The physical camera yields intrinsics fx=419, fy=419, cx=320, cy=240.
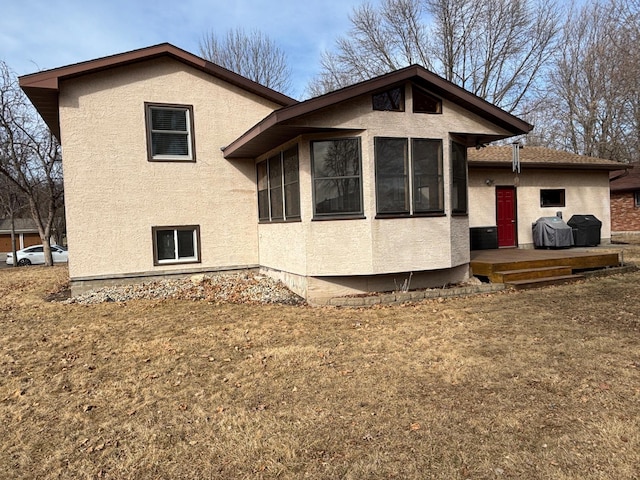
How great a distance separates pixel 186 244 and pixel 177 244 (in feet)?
0.67

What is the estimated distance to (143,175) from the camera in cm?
945

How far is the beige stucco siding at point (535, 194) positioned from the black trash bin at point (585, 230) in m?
0.59

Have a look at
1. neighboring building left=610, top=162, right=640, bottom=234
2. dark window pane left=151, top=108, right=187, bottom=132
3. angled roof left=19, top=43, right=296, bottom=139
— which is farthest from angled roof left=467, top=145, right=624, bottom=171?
neighboring building left=610, top=162, right=640, bottom=234

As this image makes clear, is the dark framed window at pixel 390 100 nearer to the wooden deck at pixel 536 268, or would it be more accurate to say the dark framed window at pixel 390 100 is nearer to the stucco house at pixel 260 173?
the stucco house at pixel 260 173

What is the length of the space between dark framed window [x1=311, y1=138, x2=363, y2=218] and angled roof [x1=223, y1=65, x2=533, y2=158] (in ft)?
1.60

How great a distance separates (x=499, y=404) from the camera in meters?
3.55

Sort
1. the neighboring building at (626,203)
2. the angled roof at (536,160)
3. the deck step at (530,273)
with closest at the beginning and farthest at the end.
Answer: the deck step at (530,273)
the angled roof at (536,160)
the neighboring building at (626,203)

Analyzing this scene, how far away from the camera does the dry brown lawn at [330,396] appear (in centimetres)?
282

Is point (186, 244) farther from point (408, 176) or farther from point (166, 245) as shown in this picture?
point (408, 176)

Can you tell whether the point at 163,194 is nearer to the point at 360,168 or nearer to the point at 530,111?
the point at 360,168

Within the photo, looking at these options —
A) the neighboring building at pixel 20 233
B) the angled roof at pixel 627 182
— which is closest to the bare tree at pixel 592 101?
the angled roof at pixel 627 182

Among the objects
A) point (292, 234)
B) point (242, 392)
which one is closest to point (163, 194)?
point (292, 234)

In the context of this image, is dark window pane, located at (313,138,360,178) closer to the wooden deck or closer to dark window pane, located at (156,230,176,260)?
the wooden deck

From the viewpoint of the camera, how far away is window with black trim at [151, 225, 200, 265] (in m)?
9.77
